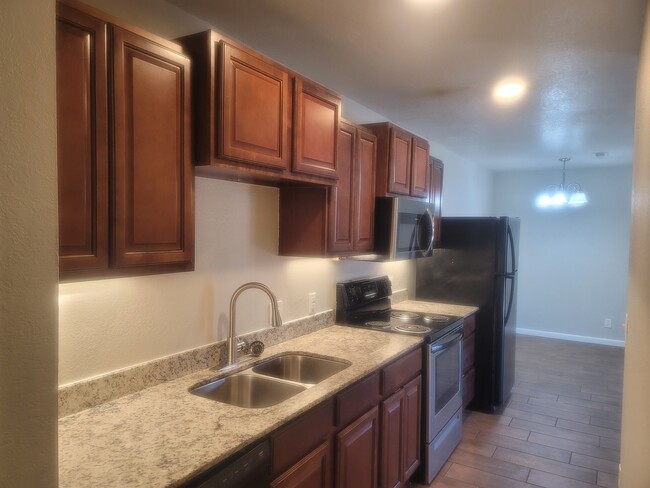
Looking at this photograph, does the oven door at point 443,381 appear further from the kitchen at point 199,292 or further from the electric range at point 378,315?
the kitchen at point 199,292

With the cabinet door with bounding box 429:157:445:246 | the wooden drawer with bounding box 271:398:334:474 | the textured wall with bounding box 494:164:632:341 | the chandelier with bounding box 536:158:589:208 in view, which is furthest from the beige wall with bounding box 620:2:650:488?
the textured wall with bounding box 494:164:632:341

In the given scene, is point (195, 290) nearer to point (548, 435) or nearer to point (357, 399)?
point (357, 399)

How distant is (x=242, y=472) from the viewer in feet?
4.18

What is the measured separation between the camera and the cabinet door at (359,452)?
71.7 inches

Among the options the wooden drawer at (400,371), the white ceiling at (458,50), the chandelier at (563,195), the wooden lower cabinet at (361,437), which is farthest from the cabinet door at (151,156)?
the chandelier at (563,195)

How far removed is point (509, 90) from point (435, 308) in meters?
1.79

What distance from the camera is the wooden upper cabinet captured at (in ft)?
9.12

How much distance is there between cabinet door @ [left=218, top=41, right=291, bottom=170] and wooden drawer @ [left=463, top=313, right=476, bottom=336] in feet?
7.40

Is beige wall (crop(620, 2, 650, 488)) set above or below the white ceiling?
below

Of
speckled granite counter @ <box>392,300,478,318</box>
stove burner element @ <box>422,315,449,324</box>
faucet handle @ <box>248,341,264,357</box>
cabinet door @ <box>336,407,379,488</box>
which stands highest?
faucet handle @ <box>248,341,264,357</box>

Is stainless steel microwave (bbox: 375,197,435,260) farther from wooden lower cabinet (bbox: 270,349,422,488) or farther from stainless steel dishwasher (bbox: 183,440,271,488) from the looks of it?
stainless steel dishwasher (bbox: 183,440,271,488)

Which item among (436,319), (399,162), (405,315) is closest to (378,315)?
(405,315)

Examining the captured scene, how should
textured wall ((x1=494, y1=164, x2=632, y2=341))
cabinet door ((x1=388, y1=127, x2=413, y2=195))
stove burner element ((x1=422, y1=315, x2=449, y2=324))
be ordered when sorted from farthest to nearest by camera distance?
textured wall ((x1=494, y1=164, x2=632, y2=341))
stove burner element ((x1=422, y1=315, x2=449, y2=324))
cabinet door ((x1=388, y1=127, x2=413, y2=195))

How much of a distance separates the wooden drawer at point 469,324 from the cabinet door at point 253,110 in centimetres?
226
